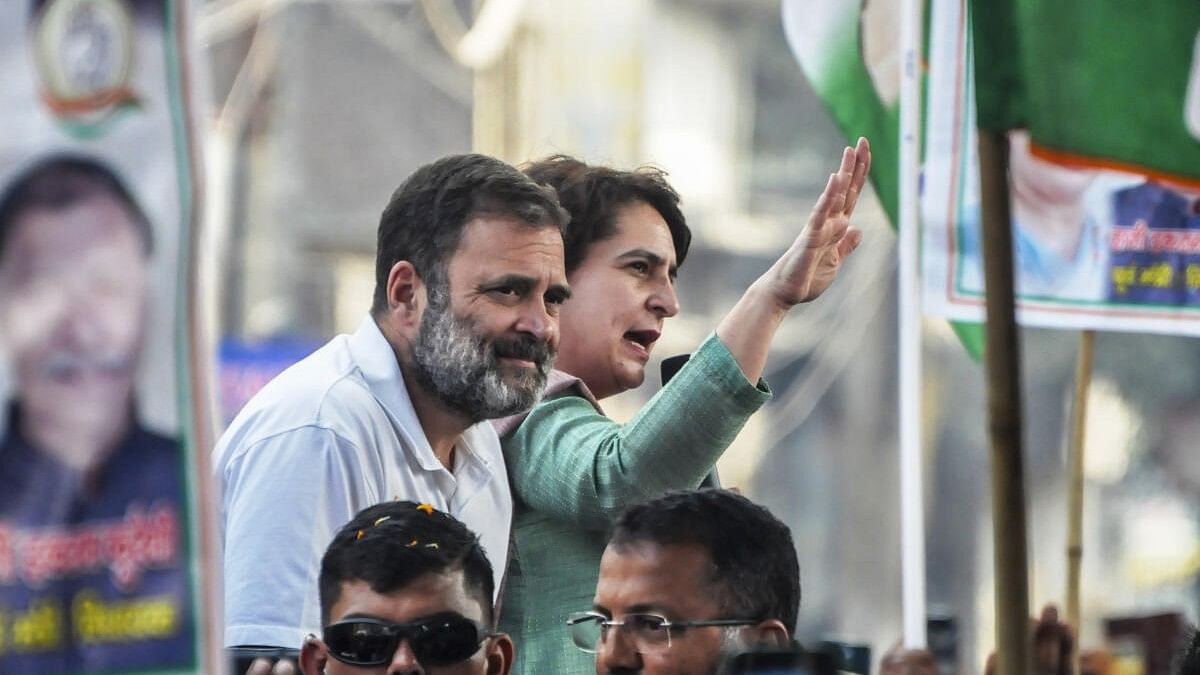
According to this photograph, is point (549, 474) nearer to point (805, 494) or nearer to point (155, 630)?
point (155, 630)

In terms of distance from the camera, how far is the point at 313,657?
308 cm

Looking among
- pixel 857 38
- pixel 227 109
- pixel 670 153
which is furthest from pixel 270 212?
pixel 857 38

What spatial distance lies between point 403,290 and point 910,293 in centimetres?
105

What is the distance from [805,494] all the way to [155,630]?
16070mm

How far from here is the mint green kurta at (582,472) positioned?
3.41 metres

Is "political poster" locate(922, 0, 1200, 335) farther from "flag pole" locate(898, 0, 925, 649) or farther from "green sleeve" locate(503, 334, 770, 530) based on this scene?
"green sleeve" locate(503, 334, 770, 530)

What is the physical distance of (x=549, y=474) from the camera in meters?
3.58

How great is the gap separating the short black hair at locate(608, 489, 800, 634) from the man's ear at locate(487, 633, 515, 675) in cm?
20

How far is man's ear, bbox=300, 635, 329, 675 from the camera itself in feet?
10.1

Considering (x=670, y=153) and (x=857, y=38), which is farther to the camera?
(x=670, y=153)

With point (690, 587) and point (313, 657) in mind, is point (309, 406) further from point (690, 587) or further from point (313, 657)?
point (690, 587)

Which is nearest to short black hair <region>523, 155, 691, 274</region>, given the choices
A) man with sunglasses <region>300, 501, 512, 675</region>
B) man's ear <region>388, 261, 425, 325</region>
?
man's ear <region>388, 261, 425, 325</region>

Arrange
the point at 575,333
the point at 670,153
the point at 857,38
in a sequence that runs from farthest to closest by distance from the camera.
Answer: the point at 670,153 < the point at 857,38 < the point at 575,333

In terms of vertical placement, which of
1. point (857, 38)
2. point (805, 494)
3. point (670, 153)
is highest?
point (670, 153)
